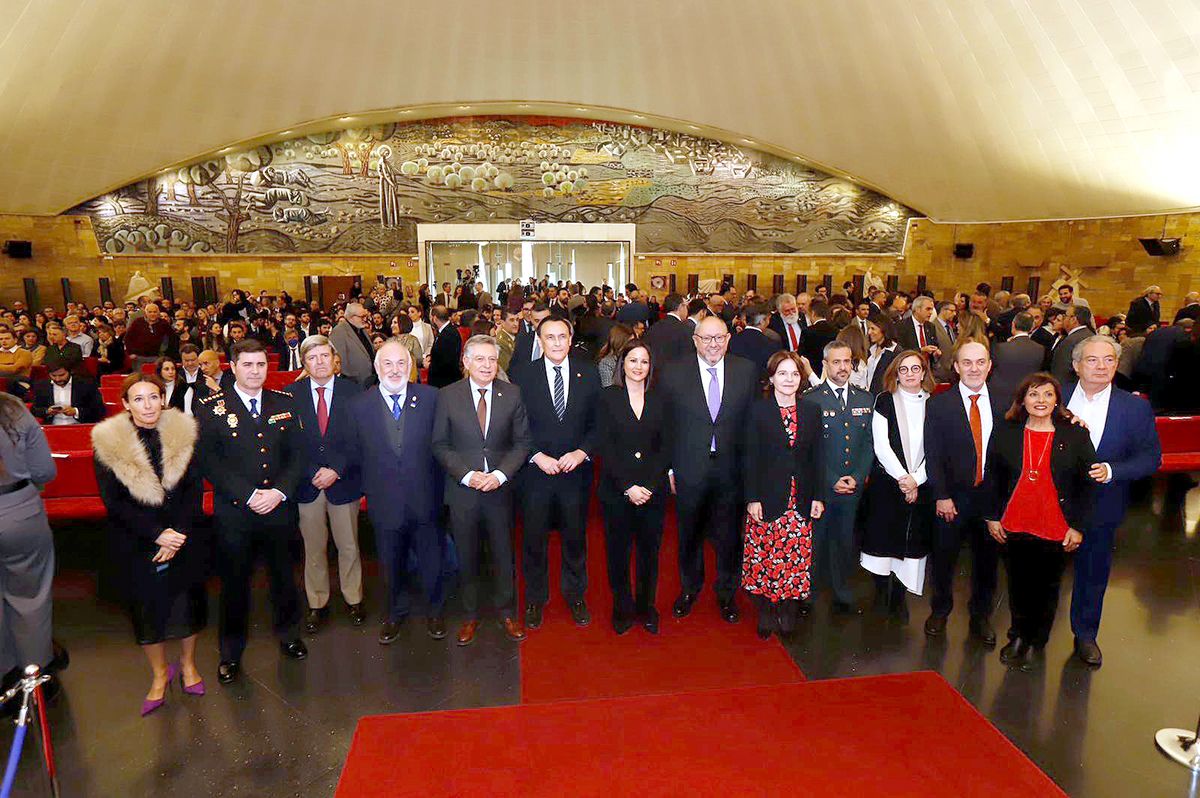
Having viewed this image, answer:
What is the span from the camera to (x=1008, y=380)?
5.06 m

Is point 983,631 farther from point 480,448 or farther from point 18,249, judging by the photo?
point 18,249

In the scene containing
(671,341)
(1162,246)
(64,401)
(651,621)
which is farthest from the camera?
(1162,246)

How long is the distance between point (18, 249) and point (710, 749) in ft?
71.7

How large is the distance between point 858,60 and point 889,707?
1674cm

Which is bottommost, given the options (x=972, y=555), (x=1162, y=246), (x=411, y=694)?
(x=411, y=694)

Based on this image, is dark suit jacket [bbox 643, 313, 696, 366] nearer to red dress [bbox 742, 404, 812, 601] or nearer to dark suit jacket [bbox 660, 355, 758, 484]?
dark suit jacket [bbox 660, 355, 758, 484]

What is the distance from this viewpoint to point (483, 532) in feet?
12.7

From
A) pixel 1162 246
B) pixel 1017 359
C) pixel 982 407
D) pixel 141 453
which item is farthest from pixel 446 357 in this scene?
pixel 1162 246

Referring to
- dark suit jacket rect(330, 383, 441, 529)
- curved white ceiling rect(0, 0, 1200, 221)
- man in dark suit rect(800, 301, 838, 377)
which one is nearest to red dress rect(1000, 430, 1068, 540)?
dark suit jacket rect(330, 383, 441, 529)

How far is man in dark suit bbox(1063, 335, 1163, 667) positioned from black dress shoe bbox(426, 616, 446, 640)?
3.45 meters

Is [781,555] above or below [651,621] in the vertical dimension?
above

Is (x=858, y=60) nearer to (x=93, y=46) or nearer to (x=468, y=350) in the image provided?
(x=468, y=350)

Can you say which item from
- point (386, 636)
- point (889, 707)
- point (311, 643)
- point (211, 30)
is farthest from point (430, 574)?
point (211, 30)

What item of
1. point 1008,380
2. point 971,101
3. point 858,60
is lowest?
point 1008,380
